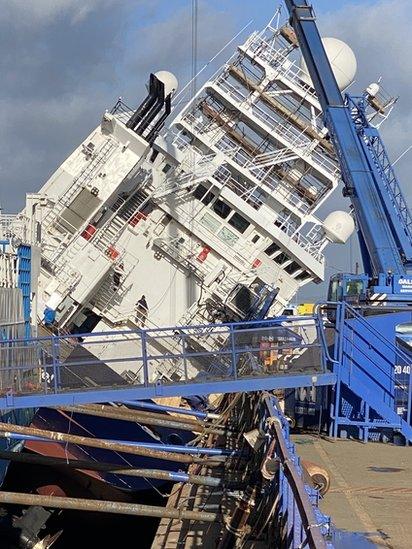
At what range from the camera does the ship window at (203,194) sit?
29625 millimetres

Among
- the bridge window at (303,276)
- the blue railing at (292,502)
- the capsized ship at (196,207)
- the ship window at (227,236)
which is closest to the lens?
the blue railing at (292,502)

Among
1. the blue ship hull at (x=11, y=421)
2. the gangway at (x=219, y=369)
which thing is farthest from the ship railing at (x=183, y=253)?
the gangway at (x=219, y=369)

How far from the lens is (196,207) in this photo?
96.9ft

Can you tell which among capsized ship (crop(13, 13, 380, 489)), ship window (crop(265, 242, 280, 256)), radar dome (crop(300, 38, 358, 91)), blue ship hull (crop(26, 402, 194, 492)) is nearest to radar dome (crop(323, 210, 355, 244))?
capsized ship (crop(13, 13, 380, 489))

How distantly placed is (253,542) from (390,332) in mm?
7978

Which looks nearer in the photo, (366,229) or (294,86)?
(366,229)

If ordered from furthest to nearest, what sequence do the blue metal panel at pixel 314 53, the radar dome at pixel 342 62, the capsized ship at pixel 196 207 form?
the radar dome at pixel 342 62 < the capsized ship at pixel 196 207 < the blue metal panel at pixel 314 53

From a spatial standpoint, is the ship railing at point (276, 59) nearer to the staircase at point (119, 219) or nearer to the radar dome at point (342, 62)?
the radar dome at point (342, 62)

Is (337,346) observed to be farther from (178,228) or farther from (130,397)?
(178,228)

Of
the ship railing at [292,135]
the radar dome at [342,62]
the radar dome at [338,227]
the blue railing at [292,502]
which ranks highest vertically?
the radar dome at [342,62]

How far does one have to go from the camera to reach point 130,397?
12.5 m

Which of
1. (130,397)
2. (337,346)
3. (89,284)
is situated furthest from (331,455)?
(89,284)

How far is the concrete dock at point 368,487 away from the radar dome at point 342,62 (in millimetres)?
18500

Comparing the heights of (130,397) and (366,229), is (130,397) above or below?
below
